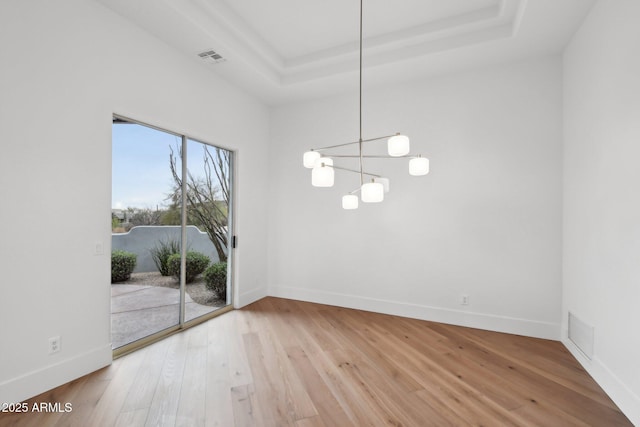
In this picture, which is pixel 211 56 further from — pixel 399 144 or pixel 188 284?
pixel 188 284

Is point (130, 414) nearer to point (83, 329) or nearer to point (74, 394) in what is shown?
point (74, 394)

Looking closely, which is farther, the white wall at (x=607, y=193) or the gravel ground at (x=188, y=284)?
the gravel ground at (x=188, y=284)

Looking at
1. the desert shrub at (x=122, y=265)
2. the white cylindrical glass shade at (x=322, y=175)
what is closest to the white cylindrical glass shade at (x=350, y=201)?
the white cylindrical glass shade at (x=322, y=175)

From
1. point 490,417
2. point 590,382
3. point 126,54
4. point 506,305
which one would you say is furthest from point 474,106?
point 126,54

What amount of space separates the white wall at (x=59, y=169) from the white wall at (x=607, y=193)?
398 centimetres

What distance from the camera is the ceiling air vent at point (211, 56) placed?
3.29 metres

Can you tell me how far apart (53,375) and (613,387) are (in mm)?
4194

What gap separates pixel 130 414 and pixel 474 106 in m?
4.43

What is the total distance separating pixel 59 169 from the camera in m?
2.29

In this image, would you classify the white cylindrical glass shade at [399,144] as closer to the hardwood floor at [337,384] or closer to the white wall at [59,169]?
the hardwood floor at [337,384]

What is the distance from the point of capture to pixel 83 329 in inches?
95.8

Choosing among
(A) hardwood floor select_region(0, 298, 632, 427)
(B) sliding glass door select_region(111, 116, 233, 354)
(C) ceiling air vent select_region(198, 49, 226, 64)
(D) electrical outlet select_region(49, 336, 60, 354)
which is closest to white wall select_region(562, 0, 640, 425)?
(A) hardwood floor select_region(0, 298, 632, 427)

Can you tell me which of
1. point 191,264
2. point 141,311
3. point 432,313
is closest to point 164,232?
point 191,264

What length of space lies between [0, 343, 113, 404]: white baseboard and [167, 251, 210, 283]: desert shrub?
936 mm
